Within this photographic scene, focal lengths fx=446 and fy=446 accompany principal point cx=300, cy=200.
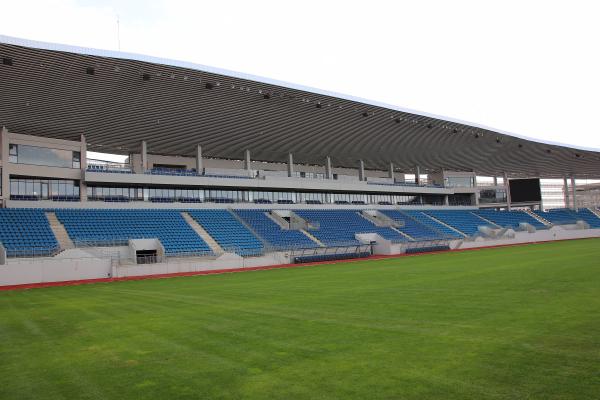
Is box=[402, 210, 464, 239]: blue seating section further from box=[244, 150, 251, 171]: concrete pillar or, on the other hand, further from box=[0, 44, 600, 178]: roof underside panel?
Result: box=[244, 150, 251, 171]: concrete pillar

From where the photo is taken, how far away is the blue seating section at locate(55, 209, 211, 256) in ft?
99.9

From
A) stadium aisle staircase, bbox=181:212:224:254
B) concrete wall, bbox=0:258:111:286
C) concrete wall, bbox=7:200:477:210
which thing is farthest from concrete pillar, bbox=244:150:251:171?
concrete wall, bbox=0:258:111:286

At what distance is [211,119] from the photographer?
116 ft

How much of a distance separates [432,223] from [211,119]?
3004 cm

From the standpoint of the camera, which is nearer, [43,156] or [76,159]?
[43,156]

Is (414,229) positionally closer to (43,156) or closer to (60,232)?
(60,232)

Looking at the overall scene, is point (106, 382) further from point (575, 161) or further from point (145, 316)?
point (575, 161)

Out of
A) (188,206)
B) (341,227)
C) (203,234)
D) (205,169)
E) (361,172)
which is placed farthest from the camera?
(361,172)

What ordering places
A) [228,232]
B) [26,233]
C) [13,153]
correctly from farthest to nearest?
[228,232]
[13,153]
[26,233]

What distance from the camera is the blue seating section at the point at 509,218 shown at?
58719 mm

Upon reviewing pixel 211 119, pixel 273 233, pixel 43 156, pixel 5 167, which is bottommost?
pixel 273 233

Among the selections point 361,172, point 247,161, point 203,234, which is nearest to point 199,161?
point 247,161

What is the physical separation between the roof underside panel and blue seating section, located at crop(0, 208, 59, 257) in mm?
6801

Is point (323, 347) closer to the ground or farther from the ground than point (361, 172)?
closer to the ground
